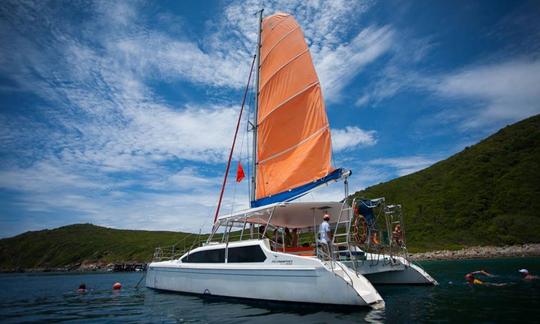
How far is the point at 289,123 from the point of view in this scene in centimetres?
1606

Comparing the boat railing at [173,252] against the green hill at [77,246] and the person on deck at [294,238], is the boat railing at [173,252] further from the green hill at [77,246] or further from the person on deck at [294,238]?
the green hill at [77,246]

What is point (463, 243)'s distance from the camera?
201 ft

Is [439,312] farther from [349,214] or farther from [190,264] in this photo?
[190,264]

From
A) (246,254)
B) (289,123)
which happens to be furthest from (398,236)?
(246,254)

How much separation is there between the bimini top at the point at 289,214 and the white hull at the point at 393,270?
2495 mm

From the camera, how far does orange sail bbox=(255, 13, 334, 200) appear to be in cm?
1516

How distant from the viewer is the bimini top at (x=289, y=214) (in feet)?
Result: 43.0

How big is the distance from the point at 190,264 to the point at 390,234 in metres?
9.52

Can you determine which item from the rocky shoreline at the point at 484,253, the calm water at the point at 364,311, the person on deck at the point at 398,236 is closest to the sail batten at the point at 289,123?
the person on deck at the point at 398,236

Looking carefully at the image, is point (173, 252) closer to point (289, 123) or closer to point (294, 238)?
point (294, 238)

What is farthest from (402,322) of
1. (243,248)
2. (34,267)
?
(34,267)

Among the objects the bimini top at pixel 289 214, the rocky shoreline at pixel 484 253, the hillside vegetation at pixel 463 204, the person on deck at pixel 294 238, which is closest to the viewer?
the bimini top at pixel 289 214

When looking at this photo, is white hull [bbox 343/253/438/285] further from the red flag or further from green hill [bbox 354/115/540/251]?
green hill [bbox 354/115/540/251]

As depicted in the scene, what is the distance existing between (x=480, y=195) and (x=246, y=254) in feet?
245
